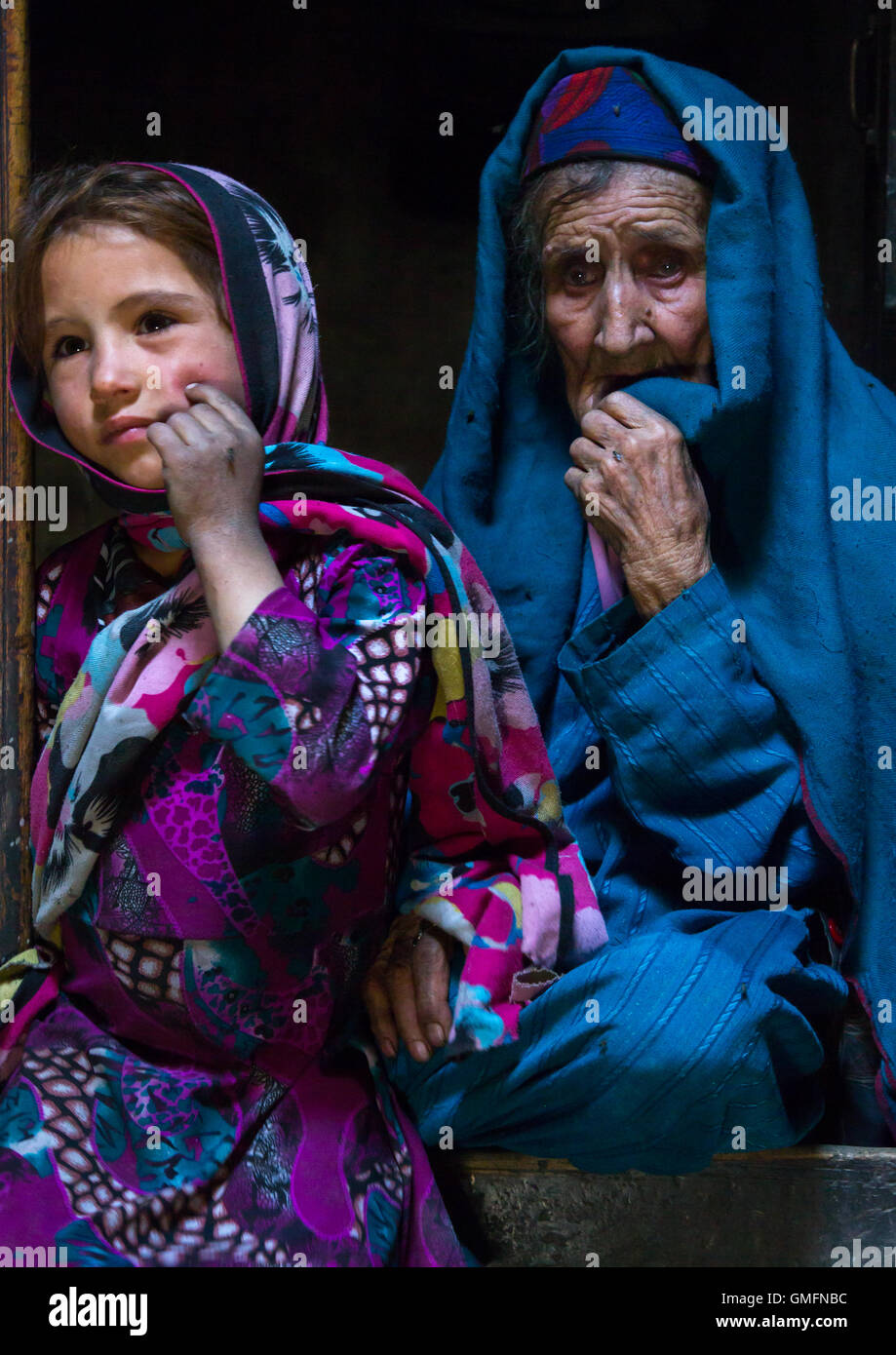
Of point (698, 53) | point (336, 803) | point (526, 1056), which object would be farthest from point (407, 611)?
point (698, 53)

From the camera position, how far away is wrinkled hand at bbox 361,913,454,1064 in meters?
1.46

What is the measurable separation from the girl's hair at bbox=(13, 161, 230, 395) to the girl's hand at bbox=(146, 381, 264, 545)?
6.2 inches

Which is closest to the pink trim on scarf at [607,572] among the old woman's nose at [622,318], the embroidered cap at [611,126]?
the old woman's nose at [622,318]

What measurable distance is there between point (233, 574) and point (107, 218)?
433 millimetres

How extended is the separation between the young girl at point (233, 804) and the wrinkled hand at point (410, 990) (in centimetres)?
2

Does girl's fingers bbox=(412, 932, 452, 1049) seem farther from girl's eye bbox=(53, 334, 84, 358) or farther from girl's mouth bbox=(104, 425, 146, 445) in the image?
girl's eye bbox=(53, 334, 84, 358)

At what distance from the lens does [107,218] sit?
1455 millimetres

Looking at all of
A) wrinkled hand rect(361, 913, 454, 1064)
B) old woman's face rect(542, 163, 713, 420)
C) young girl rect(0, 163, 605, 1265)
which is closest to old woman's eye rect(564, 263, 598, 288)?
old woman's face rect(542, 163, 713, 420)

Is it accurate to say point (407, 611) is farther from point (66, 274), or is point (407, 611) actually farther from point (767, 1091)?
point (767, 1091)

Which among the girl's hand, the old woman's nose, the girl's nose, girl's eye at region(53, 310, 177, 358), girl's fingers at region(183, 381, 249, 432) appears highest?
the old woman's nose

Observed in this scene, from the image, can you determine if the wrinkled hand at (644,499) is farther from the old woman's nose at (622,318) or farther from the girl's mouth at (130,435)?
the girl's mouth at (130,435)

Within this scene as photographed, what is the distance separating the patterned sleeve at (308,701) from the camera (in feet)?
3.96

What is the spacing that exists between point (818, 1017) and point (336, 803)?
72 cm
